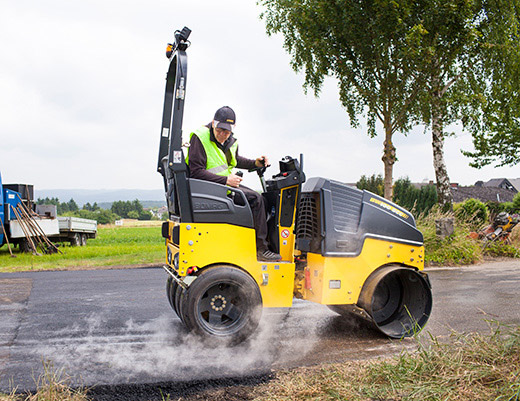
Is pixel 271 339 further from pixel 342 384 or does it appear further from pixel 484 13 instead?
pixel 484 13

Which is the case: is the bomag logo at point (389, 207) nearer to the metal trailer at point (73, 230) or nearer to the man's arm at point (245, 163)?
the man's arm at point (245, 163)

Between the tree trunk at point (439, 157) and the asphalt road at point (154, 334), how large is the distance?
261 inches

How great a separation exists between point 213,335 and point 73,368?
1208mm

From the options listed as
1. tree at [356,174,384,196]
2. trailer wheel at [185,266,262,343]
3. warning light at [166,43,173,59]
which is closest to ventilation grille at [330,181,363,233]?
trailer wheel at [185,266,262,343]

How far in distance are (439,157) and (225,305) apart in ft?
39.6

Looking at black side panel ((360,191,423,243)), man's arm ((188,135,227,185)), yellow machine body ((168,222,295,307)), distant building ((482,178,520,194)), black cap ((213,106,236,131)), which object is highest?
distant building ((482,178,520,194))

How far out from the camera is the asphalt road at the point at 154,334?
4.13 meters

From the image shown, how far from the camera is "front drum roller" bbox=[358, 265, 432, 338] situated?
518 centimetres

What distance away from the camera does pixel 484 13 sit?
14.2 m

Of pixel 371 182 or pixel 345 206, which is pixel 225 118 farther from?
pixel 371 182

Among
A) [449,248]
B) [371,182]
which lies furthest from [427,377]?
[371,182]

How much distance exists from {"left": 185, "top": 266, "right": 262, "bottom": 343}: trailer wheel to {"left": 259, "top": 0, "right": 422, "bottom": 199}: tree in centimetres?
943

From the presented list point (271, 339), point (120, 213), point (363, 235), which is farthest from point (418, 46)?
point (120, 213)

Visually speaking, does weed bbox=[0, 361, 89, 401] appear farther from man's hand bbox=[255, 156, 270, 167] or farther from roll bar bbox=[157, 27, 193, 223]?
man's hand bbox=[255, 156, 270, 167]
